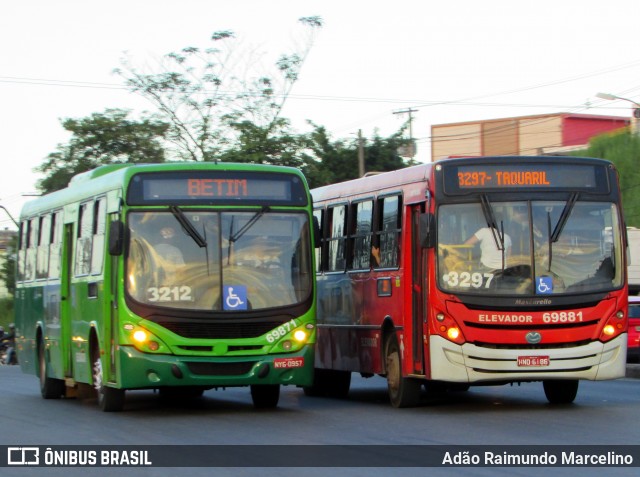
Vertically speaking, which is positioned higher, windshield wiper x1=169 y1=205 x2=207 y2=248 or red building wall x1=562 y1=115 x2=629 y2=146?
red building wall x1=562 y1=115 x2=629 y2=146

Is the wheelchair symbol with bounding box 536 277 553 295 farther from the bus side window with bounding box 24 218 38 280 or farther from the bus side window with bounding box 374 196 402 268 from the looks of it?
the bus side window with bounding box 24 218 38 280

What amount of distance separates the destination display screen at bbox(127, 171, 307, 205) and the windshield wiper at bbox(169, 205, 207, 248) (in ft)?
0.44

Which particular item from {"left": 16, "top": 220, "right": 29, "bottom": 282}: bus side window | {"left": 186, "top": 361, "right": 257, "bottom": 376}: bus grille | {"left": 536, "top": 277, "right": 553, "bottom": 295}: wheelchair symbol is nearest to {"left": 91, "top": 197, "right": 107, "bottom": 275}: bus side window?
{"left": 186, "top": 361, "right": 257, "bottom": 376}: bus grille

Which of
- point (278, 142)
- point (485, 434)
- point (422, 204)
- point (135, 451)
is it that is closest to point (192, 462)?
point (135, 451)

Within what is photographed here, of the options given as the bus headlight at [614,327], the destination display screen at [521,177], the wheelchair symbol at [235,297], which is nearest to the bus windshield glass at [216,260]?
the wheelchair symbol at [235,297]

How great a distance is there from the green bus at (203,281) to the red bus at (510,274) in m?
1.42

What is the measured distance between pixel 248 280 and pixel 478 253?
278 centimetres

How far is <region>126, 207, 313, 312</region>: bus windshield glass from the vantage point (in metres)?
15.6

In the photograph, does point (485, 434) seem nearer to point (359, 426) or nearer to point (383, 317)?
point (359, 426)

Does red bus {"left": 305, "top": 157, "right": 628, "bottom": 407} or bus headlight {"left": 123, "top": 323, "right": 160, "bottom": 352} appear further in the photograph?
bus headlight {"left": 123, "top": 323, "right": 160, "bottom": 352}

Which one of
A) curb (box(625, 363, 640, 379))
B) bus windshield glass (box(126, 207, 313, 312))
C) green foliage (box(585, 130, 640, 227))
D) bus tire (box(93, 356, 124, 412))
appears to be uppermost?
green foliage (box(585, 130, 640, 227))

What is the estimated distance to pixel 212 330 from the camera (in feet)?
51.0

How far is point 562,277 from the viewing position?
1537 cm

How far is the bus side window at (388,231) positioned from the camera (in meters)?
16.6
